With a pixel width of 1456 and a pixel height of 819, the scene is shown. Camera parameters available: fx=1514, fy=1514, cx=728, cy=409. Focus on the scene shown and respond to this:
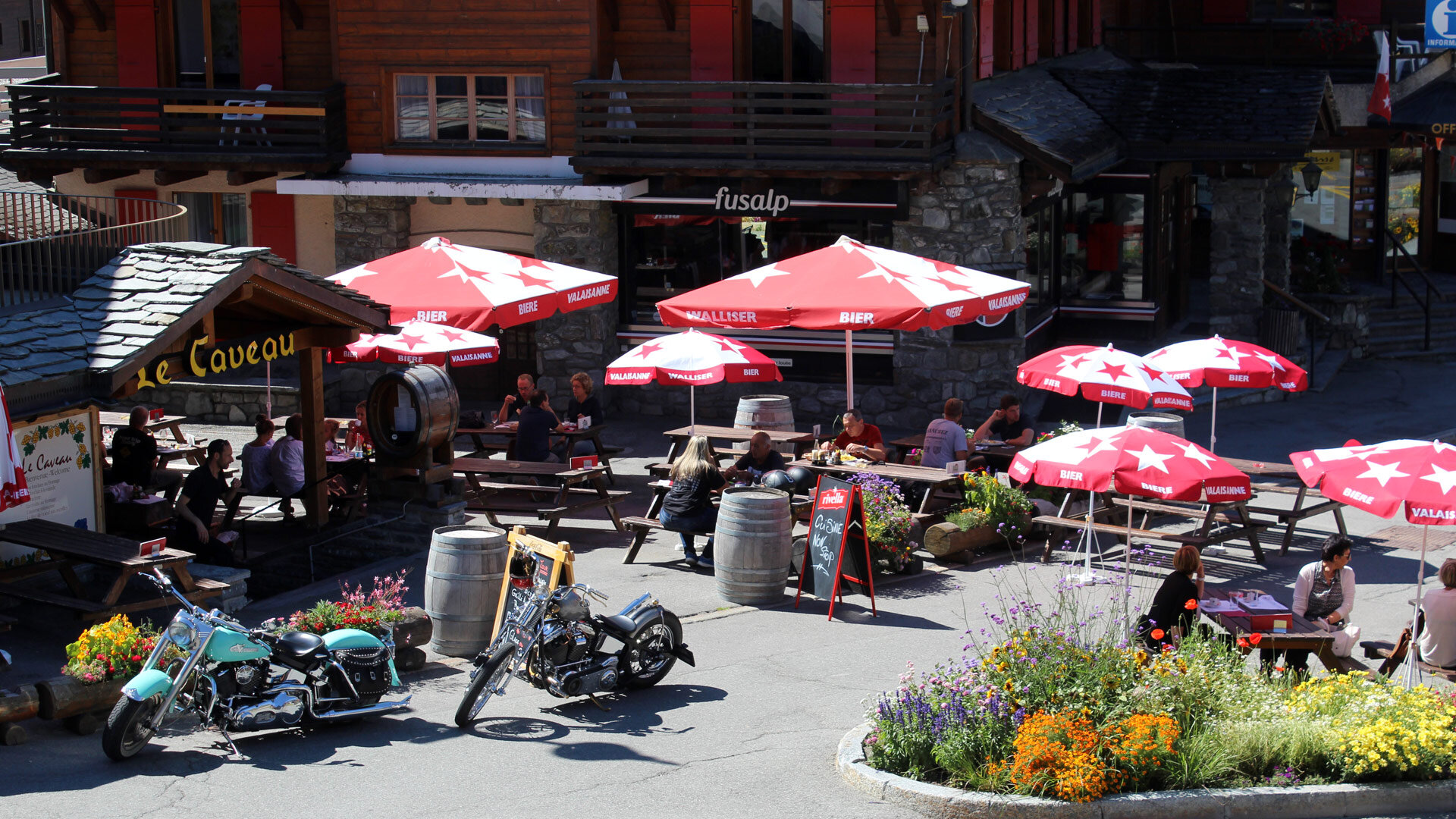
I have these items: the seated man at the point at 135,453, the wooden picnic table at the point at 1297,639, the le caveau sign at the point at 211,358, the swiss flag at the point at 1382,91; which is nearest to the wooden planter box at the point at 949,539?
the wooden picnic table at the point at 1297,639

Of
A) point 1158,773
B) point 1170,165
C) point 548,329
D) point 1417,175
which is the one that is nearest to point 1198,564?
point 1158,773

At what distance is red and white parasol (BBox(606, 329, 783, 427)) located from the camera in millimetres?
14633

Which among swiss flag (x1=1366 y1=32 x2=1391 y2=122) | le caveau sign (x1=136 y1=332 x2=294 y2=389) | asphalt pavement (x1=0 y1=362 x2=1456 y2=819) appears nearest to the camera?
asphalt pavement (x1=0 y1=362 x2=1456 y2=819)

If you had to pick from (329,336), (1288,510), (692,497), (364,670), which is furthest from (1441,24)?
(364,670)

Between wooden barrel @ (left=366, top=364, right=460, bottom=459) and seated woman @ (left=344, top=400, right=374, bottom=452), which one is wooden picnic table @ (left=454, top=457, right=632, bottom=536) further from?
seated woman @ (left=344, top=400, right=374, bottom=452)

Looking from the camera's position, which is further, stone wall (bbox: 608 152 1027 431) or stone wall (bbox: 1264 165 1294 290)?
stone wall (bbox: 1264 165 1294 290)

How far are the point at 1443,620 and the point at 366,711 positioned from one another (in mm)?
6783

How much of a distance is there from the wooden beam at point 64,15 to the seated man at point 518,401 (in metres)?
10.2

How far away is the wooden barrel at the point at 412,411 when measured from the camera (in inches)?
532

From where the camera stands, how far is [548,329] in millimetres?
20672

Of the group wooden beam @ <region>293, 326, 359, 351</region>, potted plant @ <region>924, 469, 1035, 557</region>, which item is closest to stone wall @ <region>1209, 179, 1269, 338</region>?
potted plant @ <region>924, 469, 1035, 557</region>

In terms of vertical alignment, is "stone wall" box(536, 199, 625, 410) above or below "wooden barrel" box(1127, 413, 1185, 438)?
above

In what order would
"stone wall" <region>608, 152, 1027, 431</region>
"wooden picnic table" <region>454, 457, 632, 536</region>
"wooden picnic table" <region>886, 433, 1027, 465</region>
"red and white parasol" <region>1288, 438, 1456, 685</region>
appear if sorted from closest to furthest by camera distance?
"red and white parasol" <region>1288, 438, 1456, 685</region>, "wooden picnic table" <region>454, 457, 632, 536</region>, "wooden picnic table" <region>886, 433, 1027, 465</region>, "stone wall" <region>608, 152, 1027, 431</region>

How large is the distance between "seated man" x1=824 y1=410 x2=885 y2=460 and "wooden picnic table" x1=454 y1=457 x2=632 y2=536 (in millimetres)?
2208
